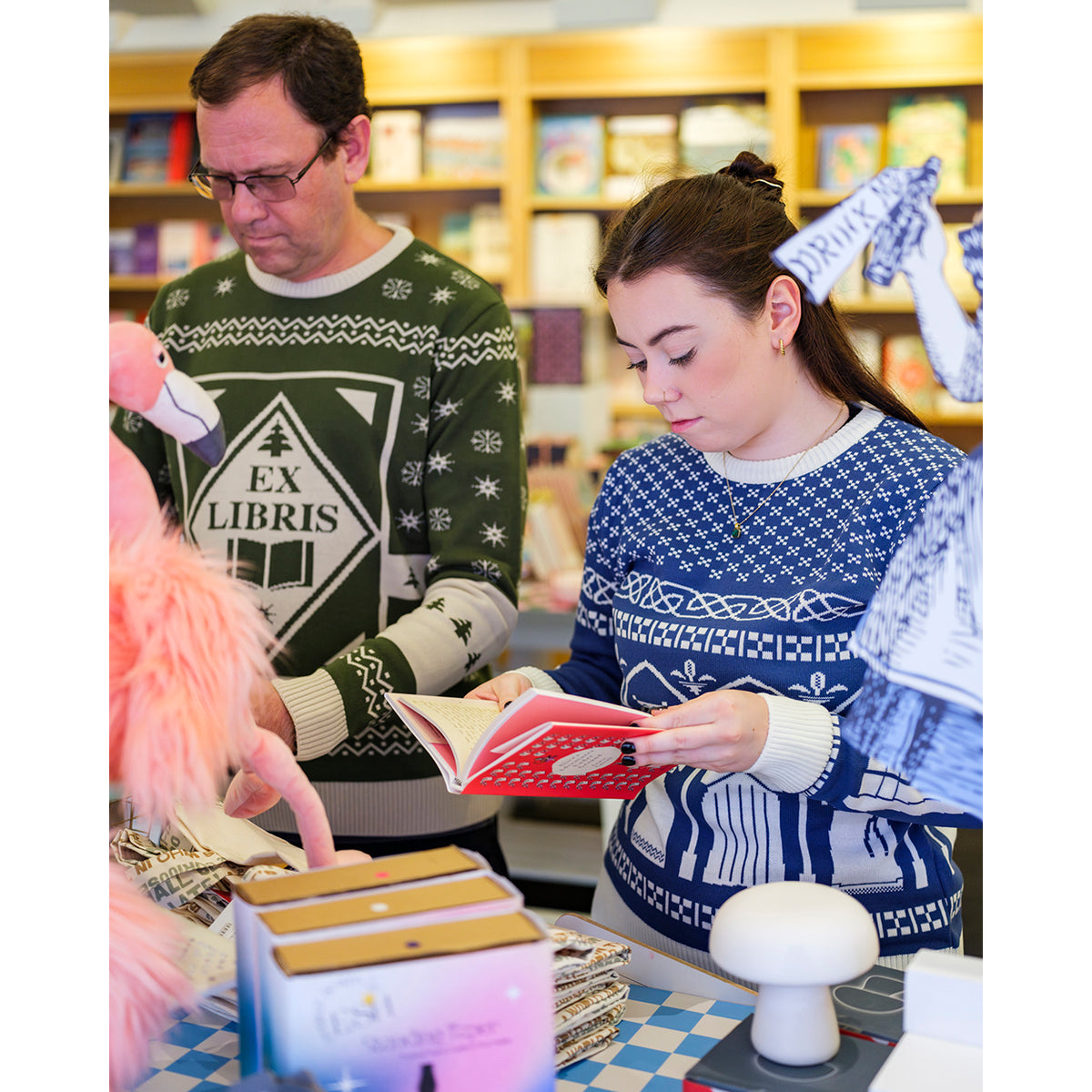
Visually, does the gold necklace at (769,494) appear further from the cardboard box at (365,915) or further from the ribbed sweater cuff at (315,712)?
the cardboard box at (365,915)

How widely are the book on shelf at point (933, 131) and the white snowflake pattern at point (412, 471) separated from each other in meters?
3.28

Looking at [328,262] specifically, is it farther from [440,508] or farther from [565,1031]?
[565,1031]

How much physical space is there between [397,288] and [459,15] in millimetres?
3216

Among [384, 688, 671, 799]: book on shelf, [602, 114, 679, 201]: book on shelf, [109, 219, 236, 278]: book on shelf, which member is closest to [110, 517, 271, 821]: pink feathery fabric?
[384, 688, 671, 799]: book on shelf

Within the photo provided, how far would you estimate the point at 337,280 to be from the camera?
1.61m

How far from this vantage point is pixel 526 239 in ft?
14.9

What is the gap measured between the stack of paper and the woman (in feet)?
0.84

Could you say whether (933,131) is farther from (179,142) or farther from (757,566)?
(757,566)

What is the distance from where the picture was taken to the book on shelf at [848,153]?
4355 mm

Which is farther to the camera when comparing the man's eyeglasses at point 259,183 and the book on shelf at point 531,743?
the man's eyeglasses at point 259,183

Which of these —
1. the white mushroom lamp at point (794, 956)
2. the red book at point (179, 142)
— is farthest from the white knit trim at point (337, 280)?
the red book at point (179, 142)

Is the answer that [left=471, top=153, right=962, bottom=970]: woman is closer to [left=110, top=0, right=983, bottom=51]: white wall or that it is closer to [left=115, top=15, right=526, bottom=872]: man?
[left=115, top=15, right=526, bottom=872]: man
